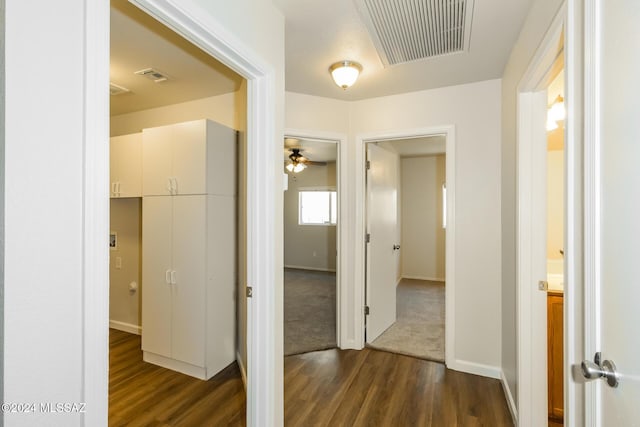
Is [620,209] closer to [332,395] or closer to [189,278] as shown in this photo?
[332,395]

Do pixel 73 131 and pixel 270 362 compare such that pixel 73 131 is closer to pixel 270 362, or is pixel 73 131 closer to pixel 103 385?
pixel 103 385

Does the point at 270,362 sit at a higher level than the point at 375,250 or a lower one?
lower

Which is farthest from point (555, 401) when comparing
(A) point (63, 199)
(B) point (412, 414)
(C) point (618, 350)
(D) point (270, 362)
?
(A) point (63, 199)

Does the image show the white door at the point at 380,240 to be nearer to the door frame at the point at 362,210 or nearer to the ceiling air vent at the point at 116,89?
the door frame at the point at 362,210

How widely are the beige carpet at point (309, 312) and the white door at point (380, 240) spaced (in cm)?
59

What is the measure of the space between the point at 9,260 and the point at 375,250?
9.32 ft

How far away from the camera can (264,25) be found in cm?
155

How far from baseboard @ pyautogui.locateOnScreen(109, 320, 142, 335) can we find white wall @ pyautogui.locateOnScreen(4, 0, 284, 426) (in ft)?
9.88

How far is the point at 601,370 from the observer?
31.3 inches

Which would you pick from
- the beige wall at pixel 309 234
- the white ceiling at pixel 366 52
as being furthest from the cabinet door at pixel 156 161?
the beige wall at pixel 309 234

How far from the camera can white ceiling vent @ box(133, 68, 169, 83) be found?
236 centimetres

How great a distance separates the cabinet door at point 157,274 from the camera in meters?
2.64

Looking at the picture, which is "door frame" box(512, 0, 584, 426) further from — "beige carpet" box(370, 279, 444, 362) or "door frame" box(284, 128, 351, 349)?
"door frame" box(284, 128, 351, 349)

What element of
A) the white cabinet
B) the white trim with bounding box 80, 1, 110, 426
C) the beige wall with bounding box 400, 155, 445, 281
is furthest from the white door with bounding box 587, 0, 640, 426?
the beige wall with bounding box 400, 155, 445, 281
